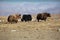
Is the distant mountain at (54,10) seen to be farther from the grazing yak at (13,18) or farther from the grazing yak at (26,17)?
the grazing yak at (13,18)

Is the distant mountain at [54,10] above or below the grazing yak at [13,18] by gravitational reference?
above

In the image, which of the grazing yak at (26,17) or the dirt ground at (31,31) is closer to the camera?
the dirt ground at (31,31)

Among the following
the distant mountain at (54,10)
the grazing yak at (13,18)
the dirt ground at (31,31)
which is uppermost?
the distant mountain at (54,10)

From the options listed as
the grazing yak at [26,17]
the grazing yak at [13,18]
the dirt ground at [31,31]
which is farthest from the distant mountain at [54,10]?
the grazing yak at [13,18]

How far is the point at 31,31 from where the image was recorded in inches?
76.9

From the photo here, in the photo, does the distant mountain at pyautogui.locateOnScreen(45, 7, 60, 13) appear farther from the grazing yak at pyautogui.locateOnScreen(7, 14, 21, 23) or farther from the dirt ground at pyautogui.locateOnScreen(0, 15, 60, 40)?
the grazing yak at pyautogui.locateOnScreen(7, 14, 21, 23)

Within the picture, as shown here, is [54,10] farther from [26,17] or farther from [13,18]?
[13,18]

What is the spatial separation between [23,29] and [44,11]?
29 centimetres

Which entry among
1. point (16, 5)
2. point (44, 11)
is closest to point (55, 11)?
point (44, 11)

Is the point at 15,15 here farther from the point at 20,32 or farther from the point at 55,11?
the point at 55,11

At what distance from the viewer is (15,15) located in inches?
79.9

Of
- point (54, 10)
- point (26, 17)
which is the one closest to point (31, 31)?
point (26, 17)

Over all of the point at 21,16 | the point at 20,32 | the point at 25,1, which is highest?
the point at 25,1

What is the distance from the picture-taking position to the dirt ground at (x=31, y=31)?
6.32ft
